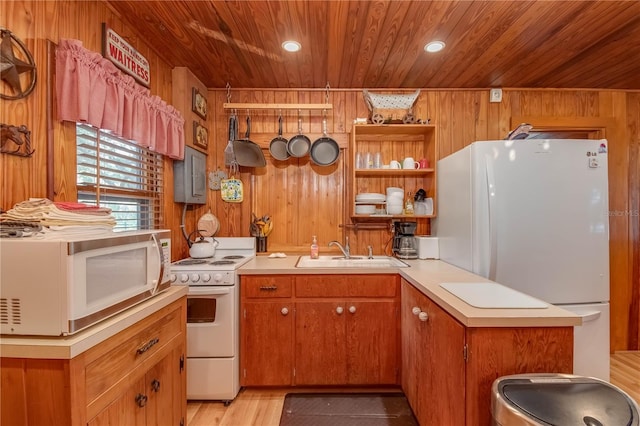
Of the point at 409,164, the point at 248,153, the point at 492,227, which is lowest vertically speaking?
the point at 492,227

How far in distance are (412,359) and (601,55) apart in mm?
2441

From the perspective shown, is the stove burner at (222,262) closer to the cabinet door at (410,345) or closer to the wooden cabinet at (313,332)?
the wooden cabinet at (313,332)

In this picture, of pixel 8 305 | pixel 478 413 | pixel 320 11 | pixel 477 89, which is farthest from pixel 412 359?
pixel 477 89

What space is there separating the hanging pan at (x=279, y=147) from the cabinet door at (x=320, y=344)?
49.7 inches

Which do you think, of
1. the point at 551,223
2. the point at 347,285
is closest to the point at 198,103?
the point at 347,285

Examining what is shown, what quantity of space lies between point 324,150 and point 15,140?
6.31 ft

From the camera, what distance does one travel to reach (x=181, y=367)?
1.41 metres

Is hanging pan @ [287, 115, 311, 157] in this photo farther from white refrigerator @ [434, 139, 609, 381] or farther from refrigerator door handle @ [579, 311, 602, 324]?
refrigerator door handle @ [579, 311, 602, 324]

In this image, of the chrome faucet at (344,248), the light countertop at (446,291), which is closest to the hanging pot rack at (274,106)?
the chrome faucet at (344,248)

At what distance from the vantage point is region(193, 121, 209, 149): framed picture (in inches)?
93.6

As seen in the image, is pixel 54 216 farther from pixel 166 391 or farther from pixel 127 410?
pixel 166 391

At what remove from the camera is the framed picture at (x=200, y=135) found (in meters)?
2.38

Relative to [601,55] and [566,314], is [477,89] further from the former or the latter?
[566,314]

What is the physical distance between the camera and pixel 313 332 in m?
2.03
